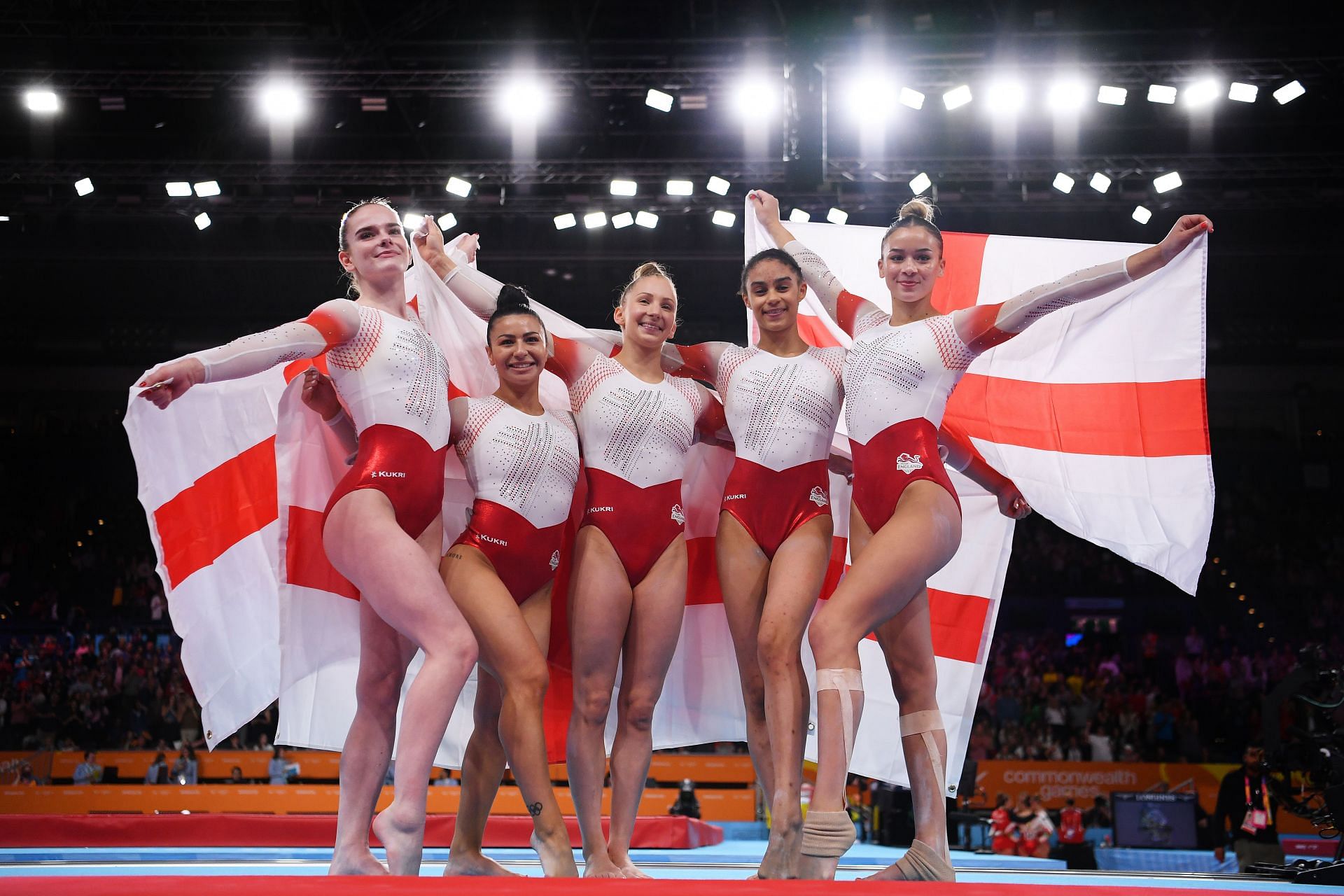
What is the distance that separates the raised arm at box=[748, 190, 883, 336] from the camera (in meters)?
4.48

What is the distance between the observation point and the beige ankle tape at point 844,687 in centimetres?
359

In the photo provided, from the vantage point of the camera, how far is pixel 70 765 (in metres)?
12.1

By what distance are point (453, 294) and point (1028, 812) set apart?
7483 millimetres

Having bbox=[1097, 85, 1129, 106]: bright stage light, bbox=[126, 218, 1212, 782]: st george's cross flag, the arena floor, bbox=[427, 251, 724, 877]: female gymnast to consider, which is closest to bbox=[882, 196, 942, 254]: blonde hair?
bbox=[427, 251, 724, 877]: female gymnast

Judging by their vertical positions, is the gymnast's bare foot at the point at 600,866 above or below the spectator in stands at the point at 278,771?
above

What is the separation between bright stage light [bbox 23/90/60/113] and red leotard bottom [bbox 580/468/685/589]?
395 inches

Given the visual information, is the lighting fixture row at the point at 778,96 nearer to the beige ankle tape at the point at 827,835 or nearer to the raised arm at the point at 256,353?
the raised arm at the point at 256,353

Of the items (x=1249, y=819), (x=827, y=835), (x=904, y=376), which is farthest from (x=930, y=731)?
(x=1249, y=819)

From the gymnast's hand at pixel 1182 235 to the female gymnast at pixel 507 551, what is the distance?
2134mm

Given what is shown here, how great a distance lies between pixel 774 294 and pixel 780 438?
1.89 ft

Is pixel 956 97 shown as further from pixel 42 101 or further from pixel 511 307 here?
pixel 42 101

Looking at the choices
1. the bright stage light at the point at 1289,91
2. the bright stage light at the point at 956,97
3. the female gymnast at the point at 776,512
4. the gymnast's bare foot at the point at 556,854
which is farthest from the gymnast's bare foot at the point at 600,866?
the bright stage light at the point at 1289,91

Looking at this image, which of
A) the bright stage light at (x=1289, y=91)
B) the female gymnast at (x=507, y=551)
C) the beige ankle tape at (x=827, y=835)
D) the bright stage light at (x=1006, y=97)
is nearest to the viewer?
the beige ankle tape at (x=827, y=835)

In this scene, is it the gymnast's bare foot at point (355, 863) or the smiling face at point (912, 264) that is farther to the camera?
the smiling face at point (912, 264)
